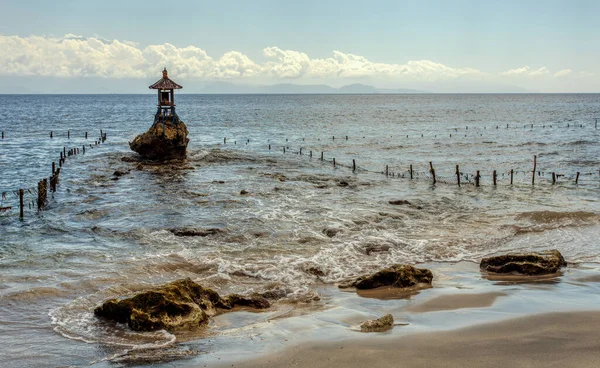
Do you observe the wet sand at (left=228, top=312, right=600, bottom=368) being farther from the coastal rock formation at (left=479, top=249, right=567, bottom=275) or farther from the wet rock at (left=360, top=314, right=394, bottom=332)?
the coastal rock formation at (left=479, top=249, right=567, bottom=275)

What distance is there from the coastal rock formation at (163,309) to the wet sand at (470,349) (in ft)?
11.3

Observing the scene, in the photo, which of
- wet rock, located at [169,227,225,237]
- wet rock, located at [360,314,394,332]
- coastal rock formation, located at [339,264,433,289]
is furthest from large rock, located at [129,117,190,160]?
wet rock, located at [360,314,394,332]

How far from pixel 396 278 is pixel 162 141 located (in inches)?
1424

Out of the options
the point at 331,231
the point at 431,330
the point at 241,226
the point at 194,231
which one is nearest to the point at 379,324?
the point at 431,330

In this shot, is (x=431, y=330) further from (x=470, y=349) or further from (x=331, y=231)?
(x=331, y=231)

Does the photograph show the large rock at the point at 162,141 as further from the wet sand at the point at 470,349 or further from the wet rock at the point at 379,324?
the wet sand at the point at 470,349

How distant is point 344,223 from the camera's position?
89.2 feet

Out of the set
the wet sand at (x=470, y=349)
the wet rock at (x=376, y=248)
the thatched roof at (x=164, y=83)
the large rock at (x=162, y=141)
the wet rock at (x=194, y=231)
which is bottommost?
the wet rock at (x=194, y=231)

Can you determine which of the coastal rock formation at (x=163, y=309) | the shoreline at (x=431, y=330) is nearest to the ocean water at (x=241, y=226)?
the coastal rock formation at (x=163, y=309)

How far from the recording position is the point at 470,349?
11.2 metres

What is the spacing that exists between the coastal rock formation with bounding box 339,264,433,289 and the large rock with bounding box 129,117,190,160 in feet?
115

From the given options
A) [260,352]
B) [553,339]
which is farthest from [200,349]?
[553,339]

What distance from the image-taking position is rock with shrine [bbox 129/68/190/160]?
47781 mm

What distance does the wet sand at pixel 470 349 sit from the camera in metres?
10.6
